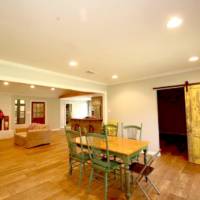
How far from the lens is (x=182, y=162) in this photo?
3738mm

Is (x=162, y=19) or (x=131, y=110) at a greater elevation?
(x=162, y=19)

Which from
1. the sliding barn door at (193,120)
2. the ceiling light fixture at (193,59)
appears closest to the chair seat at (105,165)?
the sliding barn door at (193,120)

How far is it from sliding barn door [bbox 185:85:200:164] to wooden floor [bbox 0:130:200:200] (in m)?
0.32

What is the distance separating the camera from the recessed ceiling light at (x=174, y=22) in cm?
166

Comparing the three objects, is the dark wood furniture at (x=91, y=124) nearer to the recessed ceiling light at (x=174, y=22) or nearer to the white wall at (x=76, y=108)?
the white wall at (x=76, y=108)

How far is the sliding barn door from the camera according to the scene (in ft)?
12.0

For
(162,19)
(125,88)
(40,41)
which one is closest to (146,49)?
(162,19)

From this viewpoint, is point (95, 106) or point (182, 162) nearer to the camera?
point (182, 162)

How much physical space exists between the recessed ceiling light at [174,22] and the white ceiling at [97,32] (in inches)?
2.1

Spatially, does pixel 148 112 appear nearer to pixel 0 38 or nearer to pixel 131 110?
pixel 131 110

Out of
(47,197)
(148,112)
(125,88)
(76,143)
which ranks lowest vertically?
(47,197)

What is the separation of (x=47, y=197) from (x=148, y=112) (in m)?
3.58

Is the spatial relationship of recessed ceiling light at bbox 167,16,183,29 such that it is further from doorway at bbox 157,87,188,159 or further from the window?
the window

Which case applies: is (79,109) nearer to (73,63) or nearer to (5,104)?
(5,104)
